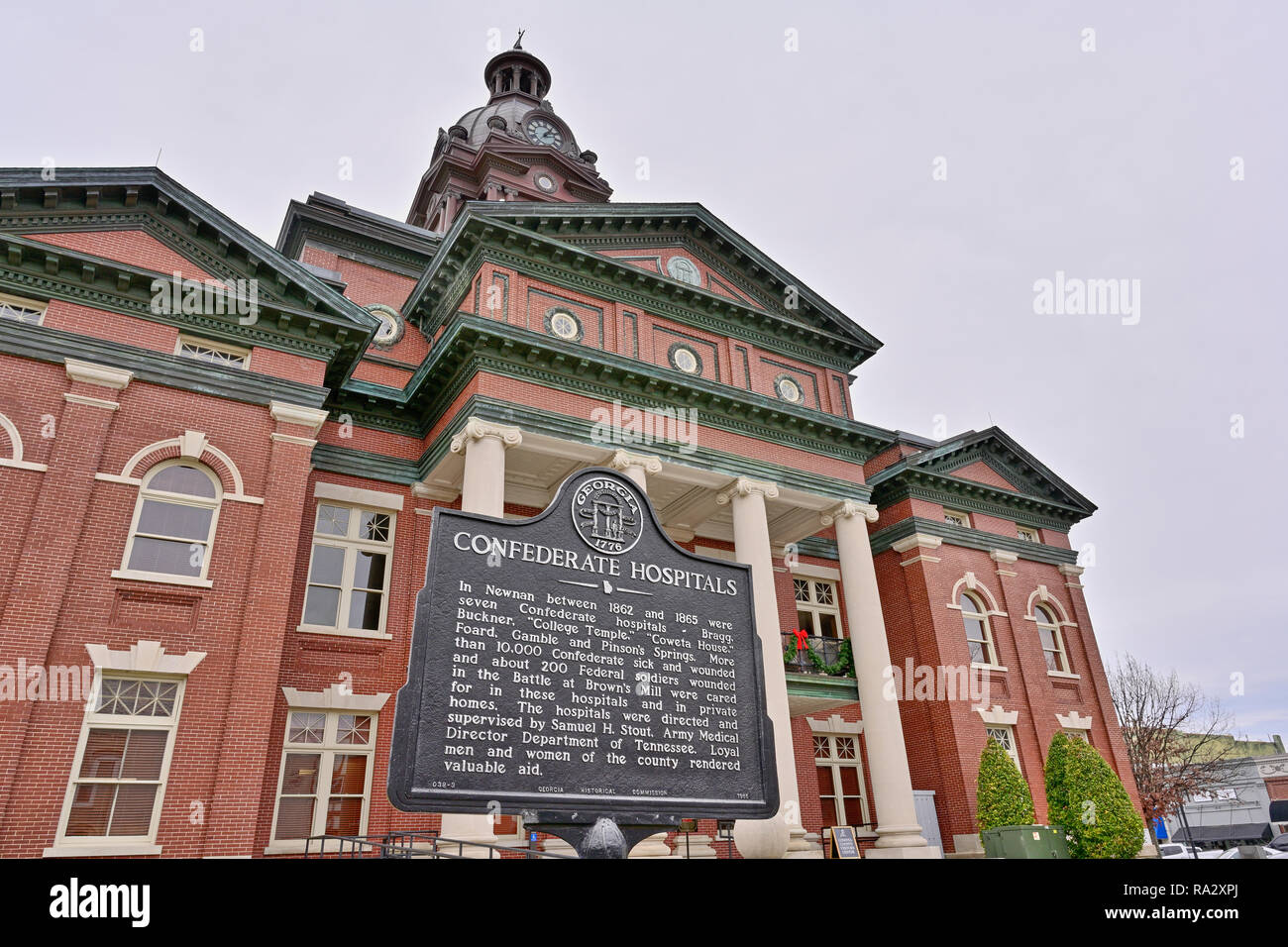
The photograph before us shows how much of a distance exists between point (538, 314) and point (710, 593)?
13.1 m

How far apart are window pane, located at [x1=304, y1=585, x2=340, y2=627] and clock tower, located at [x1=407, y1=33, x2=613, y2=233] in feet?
75.7

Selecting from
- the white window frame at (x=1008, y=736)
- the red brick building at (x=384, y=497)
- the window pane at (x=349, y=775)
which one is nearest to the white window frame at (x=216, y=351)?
the red brick building at (x=384, y=497)

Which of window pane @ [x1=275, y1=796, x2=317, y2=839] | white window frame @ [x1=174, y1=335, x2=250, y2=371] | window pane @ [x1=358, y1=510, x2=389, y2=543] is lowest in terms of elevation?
window pane @ [x1=275, y1=796, x2=317, y2=839]

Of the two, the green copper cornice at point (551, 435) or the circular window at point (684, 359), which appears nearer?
the green copper cornice at point (551, 435)

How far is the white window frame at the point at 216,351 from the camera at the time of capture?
1543cm

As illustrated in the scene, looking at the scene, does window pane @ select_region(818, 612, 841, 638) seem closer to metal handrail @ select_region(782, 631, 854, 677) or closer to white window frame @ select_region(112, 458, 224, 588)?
metal handrail @ select_region(782, 631, 854, 677)

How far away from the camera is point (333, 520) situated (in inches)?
714

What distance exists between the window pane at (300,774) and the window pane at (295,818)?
16cm

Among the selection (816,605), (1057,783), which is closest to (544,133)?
(816,605)

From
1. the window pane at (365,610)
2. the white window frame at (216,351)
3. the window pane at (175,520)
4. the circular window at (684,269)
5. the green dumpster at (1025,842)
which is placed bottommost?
the green dumpster at (1025,842)

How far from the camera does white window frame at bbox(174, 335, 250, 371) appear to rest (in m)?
15.4

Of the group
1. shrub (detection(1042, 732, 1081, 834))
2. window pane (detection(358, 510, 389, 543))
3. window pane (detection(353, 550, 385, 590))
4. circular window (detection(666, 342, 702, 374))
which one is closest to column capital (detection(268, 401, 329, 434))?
window pane (detection(358, 510, 389, 543))

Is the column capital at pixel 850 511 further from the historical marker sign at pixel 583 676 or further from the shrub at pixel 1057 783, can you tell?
the historical marker sign at pixel 583 676

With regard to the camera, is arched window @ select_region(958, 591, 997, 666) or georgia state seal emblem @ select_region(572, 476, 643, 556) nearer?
georgia state seal emblem @ select_region(572, 476, 643, 556)
